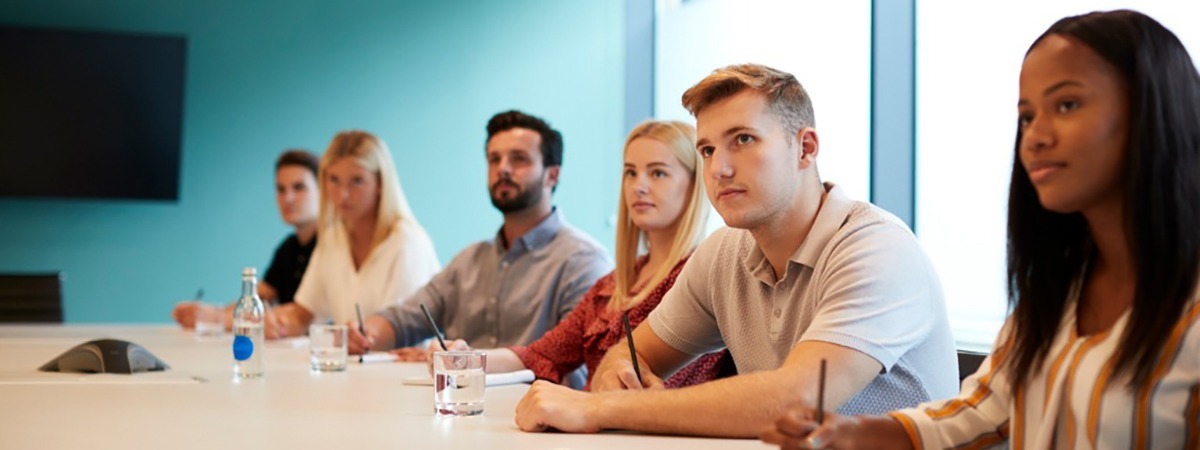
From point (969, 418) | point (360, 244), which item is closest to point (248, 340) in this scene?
point (969, 418)

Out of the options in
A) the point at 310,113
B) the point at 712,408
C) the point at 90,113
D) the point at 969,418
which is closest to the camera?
the point at 969,418

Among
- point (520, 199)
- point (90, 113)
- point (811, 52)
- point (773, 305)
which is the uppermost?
point (811, 52)

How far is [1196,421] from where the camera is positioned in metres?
1.21

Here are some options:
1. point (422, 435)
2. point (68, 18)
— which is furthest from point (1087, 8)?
point (68, 18)

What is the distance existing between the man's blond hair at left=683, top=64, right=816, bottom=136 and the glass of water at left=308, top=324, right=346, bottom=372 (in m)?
1.10

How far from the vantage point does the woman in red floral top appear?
9.11ft

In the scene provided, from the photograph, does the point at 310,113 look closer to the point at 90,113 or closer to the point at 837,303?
the point at 90,113

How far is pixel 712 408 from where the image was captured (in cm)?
162

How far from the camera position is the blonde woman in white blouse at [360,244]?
13.7 feet

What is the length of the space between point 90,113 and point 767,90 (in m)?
4.42

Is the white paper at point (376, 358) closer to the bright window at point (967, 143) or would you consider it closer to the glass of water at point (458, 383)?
the glass of water at point (458, 383)

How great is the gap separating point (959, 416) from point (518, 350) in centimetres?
161

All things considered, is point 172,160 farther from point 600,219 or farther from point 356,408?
point 356,408

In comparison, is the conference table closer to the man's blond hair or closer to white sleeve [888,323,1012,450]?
white sleeve [888,323,1012,450]
